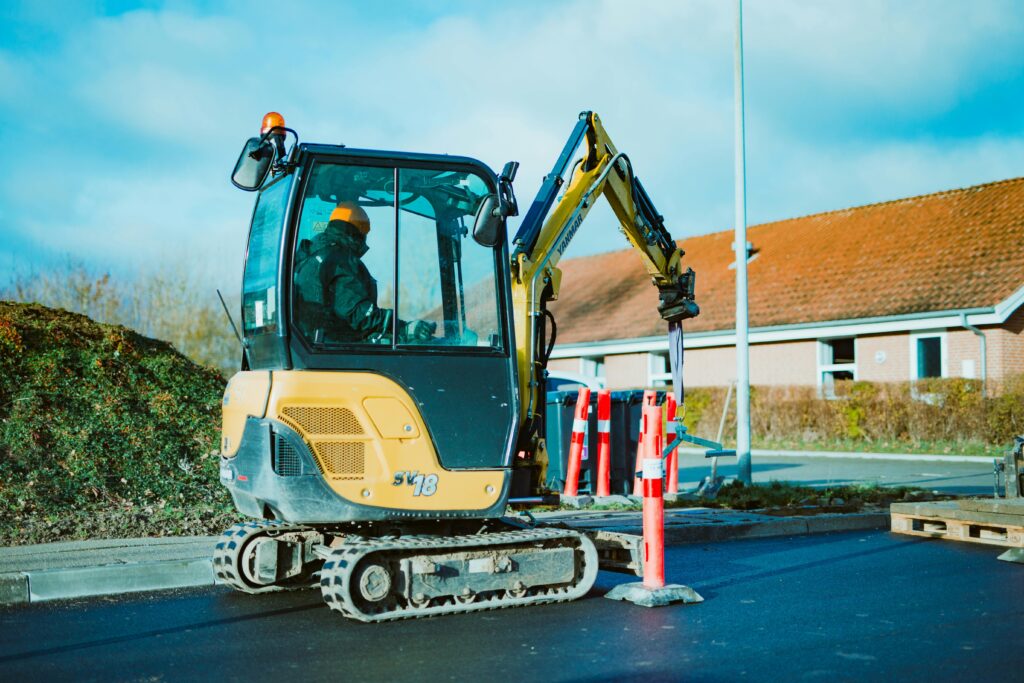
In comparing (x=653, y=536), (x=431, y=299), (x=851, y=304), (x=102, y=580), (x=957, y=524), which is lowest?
(x=102, y=580)

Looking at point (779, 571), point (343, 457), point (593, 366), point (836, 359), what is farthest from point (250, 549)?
point (593, 366)

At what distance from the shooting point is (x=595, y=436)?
1359cm

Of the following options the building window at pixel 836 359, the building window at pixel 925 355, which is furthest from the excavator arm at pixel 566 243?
the building window at pixel 836 359

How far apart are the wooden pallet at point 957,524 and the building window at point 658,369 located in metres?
20.3

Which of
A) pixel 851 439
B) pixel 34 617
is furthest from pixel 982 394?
pixel 34 617

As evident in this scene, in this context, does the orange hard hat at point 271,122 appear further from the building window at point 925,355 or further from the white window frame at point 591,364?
the white window frame at point 591,364

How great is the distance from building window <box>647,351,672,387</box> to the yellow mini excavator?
24.3 metres

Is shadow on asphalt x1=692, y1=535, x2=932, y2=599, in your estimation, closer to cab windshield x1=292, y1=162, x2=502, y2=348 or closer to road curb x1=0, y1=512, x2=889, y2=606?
cab windshield x1=292, y1=162, x2=502, y2=348

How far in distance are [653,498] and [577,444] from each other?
→ 5822mm

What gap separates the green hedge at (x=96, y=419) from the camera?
10680mm

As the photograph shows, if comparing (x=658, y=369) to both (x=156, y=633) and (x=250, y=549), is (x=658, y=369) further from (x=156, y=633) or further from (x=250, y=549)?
(x=156, y=633)

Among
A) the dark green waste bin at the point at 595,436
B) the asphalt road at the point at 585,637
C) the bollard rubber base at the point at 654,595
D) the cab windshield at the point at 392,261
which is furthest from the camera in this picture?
the dark green waste bin at the point at 595,436

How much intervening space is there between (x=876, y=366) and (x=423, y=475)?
2129 cm

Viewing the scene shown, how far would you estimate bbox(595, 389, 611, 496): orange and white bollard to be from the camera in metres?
13.2
